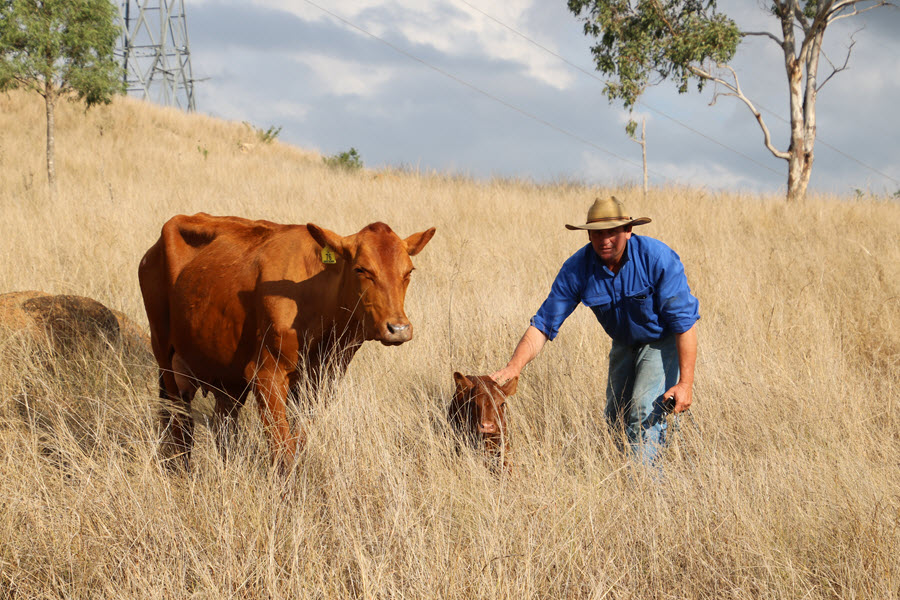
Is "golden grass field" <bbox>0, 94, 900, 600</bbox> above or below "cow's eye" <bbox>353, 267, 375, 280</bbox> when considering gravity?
below

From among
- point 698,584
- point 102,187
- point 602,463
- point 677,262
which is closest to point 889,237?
point 677,262

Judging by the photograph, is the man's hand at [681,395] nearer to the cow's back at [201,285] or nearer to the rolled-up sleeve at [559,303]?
the rolled-up sleeve at [559,303]

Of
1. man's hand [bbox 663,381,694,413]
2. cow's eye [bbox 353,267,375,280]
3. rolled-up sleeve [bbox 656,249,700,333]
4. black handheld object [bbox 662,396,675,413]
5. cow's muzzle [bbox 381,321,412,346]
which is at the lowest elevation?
black handheld object [bbox 662,396,675,413]

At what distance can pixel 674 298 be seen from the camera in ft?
13.2

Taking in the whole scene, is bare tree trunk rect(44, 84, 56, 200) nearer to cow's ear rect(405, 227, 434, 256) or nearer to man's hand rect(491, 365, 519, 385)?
cow's ear rect(405, 227, 434, 256)

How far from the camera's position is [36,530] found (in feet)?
10.2

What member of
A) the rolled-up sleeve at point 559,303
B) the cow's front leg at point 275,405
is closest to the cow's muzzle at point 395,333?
the cow's front leg at point 275,405

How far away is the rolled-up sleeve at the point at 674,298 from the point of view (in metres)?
4.00

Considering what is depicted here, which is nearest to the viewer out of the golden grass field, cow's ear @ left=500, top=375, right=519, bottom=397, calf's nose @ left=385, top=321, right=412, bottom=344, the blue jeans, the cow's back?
the golden grass field

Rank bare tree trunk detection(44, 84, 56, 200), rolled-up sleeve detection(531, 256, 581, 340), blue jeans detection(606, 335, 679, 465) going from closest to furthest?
blue jeans detection(606, 335, 679, 465) → rolled-up sleeve detection(531, 256, 581, 340) → bare tree trunk detection(44, 84, 56, 200)

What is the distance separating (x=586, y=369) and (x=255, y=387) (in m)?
2.62

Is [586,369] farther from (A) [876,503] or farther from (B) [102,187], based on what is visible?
(B) [102,187]

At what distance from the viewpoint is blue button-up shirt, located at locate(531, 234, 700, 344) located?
404 cm

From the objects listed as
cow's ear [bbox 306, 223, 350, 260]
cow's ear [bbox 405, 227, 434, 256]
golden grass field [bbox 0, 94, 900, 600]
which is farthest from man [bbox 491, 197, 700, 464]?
cow's ear [bbox 306, 223, 350, 260]
